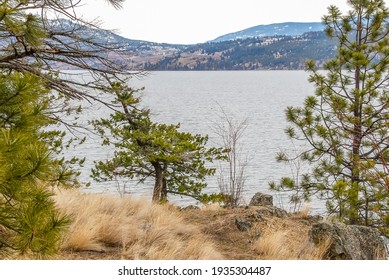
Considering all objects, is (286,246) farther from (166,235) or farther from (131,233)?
(131,233)

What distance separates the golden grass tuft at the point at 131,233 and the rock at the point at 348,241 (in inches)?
57.5

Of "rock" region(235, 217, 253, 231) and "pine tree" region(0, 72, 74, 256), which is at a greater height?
"pine tree" region(0, 72, 74, 256)

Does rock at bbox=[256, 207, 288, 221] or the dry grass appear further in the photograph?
rock at bbox=[256, 207, 288, 221]

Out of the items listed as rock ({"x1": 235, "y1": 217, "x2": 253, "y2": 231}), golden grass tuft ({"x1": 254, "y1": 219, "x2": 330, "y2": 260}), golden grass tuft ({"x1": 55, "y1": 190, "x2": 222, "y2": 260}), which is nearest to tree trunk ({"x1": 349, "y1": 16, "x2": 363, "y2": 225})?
golden grass tuft ({"x1": 254, "y1": 219, "x2": 330, "y2": 260})

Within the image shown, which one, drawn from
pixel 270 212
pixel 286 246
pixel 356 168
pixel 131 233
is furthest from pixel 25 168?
pixel 356 168

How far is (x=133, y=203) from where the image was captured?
8516mm

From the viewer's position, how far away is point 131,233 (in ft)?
20.6

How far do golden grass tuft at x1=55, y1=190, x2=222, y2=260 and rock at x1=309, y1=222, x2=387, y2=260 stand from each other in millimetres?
1460

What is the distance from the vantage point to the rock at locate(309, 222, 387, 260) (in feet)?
20.1

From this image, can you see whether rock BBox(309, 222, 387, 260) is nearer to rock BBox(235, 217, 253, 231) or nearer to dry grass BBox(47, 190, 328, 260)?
dry grass BBox(47, 190, 328, 260)

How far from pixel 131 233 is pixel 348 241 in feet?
9.44

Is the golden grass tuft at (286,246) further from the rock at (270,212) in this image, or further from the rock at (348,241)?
the rock at (270,212)
